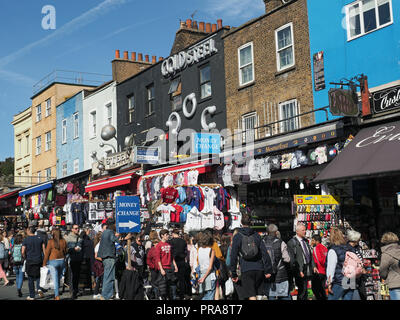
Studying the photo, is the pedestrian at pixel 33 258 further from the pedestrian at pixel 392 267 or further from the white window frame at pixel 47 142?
the white window frame at pixel 47 142

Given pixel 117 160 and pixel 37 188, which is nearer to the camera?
pixel 117 160

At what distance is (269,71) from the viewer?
63.6ft

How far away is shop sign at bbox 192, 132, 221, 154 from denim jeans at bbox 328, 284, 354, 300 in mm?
9482

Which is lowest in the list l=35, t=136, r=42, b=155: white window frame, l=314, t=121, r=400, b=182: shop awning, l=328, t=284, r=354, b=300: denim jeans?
l=328, t=284, r=354, b=300: denim jeans

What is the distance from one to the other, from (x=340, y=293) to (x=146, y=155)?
43.8ft

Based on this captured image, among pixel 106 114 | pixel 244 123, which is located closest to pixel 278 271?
pixel 244 123

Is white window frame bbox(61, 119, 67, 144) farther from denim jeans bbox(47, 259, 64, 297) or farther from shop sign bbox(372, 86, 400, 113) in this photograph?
shop sign bbox(372, 86, 400, 113)

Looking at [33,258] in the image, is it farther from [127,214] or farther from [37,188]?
[37,188]

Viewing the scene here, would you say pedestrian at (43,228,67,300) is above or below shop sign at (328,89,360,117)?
below

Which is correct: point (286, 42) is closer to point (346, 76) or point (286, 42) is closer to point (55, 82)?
point (346, 76)

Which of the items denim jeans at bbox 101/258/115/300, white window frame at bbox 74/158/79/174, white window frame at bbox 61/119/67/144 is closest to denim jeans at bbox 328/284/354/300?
denim jeans at bbox 101/258/115/300

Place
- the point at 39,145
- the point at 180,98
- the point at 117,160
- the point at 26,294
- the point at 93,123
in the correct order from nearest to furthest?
the point at 26,294 < the point at 117,160 < the point at 180,98 < the point at 93,123 < the point at 39,145

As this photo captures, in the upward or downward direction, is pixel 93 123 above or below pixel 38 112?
below

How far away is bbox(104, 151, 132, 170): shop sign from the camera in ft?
74.9
